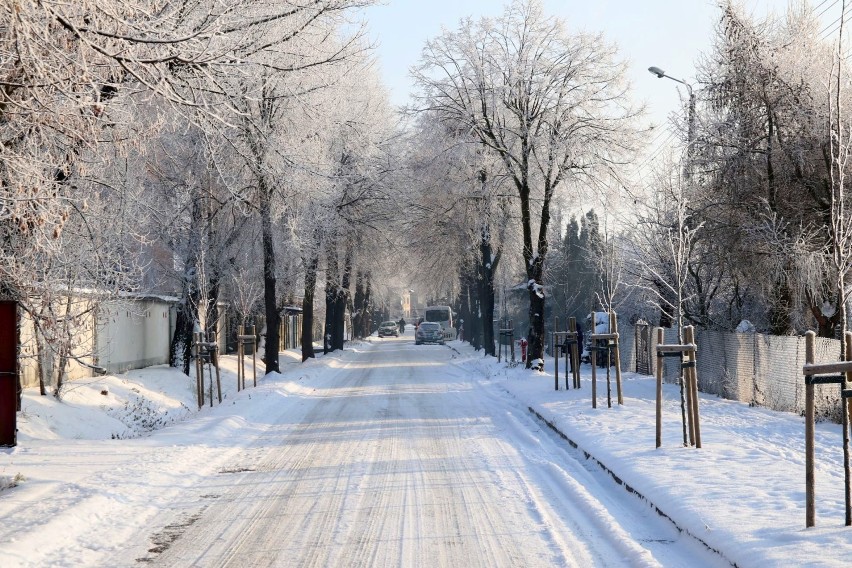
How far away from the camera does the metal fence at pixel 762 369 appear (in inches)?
664

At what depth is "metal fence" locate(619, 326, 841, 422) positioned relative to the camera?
16.9 metres

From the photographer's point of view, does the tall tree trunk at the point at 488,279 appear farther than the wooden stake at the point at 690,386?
Yes

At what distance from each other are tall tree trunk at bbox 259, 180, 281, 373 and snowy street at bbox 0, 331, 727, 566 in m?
11.1

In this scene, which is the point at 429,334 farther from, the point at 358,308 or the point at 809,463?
the point at 809,463

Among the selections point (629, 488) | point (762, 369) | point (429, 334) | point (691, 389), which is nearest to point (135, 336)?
point (762, 369)

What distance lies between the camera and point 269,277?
27.7m

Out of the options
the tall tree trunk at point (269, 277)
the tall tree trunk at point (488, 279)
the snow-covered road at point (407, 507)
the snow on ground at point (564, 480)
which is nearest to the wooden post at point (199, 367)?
the snow on ground at point (564, 480)

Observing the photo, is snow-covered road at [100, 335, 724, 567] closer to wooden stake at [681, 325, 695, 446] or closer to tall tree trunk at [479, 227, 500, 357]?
wooden stake at [681, 325, 695, 446]

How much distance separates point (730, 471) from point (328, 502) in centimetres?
452

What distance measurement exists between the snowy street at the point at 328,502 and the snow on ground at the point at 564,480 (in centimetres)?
5

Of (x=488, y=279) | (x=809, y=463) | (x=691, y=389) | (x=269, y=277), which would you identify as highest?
(x=488, y=279)

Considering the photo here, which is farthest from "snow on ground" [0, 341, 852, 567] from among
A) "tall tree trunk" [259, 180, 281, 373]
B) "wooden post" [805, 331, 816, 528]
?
"tall tree trunk" [259, 180, 281, 373]

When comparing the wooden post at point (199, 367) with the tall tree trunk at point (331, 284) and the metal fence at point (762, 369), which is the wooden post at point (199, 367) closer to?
the metal fence at point (762, 369)

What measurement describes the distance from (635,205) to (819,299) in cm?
667
